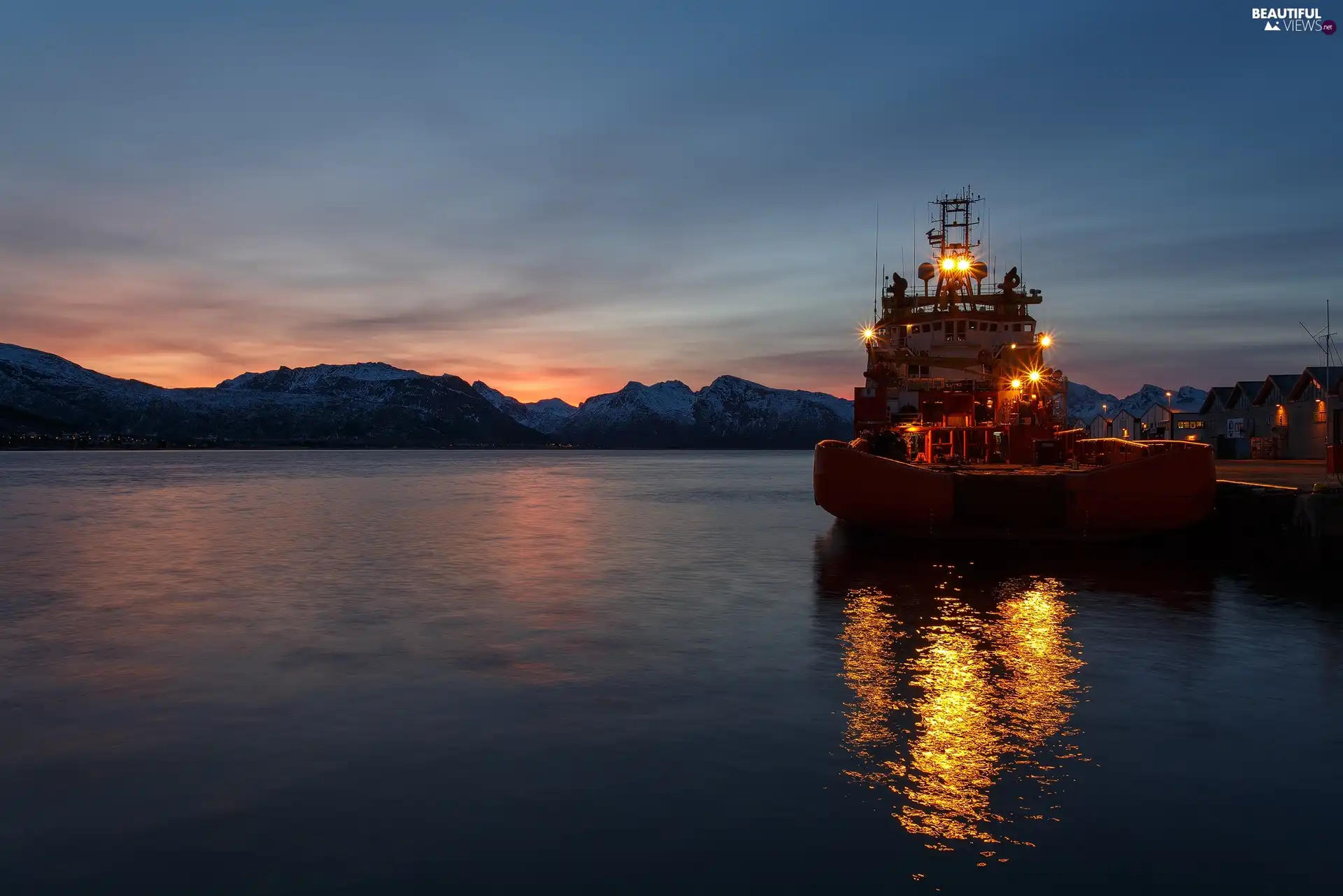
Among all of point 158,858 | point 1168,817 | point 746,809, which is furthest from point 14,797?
point 1168,817

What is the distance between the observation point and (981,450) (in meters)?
29.8

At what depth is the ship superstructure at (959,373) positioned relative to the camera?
2988 centimetres

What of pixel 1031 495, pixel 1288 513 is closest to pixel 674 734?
pixel 1031 495

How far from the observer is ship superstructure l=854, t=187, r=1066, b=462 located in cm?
2988

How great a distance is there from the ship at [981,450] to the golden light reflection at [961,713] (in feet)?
25.7

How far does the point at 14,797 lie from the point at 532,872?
4.66 m

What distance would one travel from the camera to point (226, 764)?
318 inches

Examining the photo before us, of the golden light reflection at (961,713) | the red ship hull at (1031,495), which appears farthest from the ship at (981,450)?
the golden light reflection at (961,713)

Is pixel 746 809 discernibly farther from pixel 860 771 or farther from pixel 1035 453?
pixel 1035 453

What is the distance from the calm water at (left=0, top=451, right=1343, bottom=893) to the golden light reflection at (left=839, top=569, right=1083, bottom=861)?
0.16ft

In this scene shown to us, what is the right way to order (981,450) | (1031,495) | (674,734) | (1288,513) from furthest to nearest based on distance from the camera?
(981,450) < (1031,495) < (1288,513) < (674,734)

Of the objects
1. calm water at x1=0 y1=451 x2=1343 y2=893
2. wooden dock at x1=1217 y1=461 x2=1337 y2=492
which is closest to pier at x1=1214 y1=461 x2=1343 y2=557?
wooden dock at x1=1217 y1=461 x2=1337 y2=492

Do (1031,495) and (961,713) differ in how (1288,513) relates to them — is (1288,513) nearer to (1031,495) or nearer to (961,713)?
(1031,495)

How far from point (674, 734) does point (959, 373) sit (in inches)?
1313
